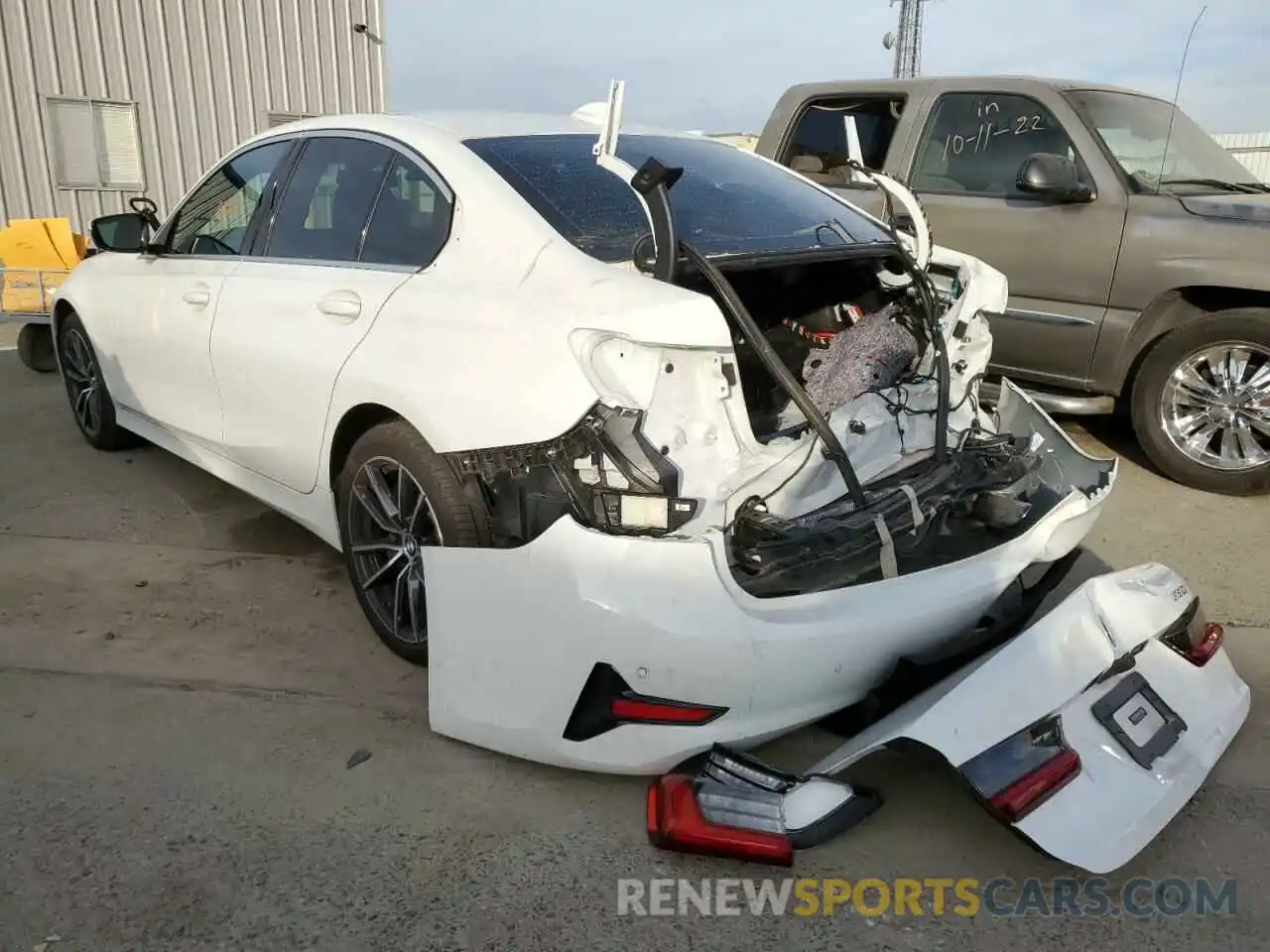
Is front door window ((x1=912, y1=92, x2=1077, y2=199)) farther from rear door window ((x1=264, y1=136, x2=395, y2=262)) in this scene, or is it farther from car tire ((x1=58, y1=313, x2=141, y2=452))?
car tire ((x1=58, y1=313, x2=141, y2=452))

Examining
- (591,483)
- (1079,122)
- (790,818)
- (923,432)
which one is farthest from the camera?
(1079,122)

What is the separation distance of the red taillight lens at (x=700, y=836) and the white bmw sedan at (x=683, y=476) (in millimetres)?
23

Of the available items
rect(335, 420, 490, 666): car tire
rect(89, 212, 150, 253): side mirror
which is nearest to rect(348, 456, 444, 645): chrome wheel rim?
rect(335, 420, 490, 666): car tire

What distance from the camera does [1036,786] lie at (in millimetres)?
2203

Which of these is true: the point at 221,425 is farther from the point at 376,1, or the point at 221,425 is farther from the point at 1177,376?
the point at 376,1

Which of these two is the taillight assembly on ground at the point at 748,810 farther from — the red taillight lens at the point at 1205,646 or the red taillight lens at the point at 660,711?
the red taillight lens at the point at 1205,646

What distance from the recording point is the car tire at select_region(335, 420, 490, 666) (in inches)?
109

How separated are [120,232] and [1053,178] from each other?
4.39 m

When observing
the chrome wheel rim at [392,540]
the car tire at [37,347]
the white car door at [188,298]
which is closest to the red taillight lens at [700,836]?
the chrome wheel rim at [392,540]

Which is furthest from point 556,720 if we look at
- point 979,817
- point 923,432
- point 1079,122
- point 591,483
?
point 1079,122

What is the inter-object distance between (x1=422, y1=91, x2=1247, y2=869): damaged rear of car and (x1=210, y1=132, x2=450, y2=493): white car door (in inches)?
17.3

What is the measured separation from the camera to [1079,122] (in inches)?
198

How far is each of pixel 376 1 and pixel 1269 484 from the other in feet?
43.1

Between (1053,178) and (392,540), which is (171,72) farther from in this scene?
(392,540)
